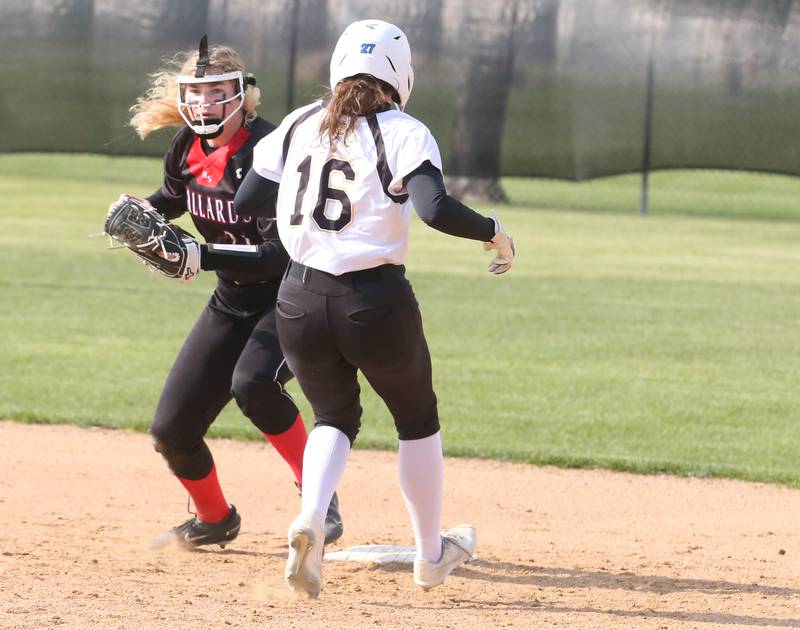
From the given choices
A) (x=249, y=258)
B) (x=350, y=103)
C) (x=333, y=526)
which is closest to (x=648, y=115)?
(x=333, y=526)

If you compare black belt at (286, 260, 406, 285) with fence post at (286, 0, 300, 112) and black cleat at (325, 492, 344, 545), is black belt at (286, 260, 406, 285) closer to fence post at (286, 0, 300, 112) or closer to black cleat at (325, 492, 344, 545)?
black cleat at (325, 492, 344, 545)

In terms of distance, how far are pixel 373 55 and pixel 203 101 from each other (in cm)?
106

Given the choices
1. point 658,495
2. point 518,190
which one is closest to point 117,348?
point 658,495

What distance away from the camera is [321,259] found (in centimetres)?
396

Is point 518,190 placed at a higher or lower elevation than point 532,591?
lower

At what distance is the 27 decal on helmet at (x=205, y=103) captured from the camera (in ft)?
15.9

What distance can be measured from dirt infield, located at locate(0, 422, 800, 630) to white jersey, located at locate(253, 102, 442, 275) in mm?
1105

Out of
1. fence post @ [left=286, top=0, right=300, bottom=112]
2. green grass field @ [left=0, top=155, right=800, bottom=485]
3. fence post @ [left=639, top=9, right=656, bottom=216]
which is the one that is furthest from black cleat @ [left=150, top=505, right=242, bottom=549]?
fence post @ [left=639, top=9, right=656, bottom=216]

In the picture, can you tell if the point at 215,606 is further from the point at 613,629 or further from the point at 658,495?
the point at 658,495

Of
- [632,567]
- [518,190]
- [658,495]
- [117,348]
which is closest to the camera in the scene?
[632,567]

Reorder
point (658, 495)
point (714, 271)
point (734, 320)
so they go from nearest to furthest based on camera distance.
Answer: point (658, 495)
point (734, 320)
point (714, 271)

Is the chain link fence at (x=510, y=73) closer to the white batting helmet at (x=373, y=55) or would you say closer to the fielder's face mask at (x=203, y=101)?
the fielder's face mask at (x=203, y=101)

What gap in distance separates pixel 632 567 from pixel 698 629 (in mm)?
942

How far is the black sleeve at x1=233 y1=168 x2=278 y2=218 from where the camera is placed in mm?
4160
